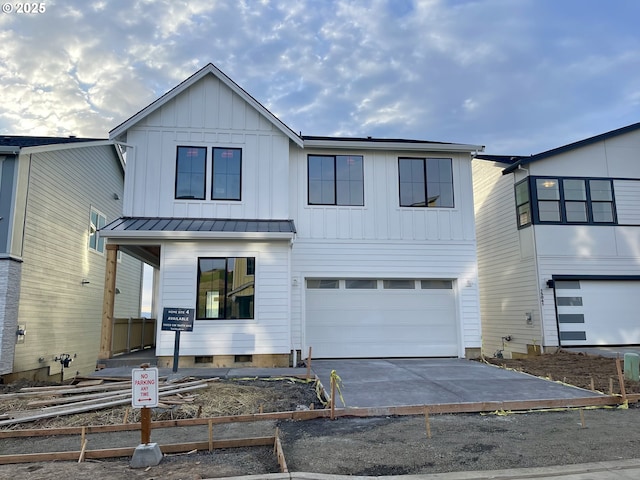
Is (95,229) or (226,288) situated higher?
(95,229)

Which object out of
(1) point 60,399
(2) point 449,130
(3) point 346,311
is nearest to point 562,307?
(3) point 346,311

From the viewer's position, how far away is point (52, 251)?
42.6 feet

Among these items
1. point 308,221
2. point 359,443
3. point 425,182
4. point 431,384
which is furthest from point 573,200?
point 359,443

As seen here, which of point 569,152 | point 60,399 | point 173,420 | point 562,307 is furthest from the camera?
point 569,152

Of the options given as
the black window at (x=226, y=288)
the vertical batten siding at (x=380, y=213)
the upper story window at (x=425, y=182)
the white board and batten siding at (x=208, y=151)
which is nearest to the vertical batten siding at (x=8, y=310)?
the white board and batten siding at (x=208, y=151)

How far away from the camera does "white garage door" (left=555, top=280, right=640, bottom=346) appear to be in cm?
1341

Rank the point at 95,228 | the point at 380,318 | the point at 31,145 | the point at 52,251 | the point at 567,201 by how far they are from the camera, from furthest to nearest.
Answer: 1. the point at 95,228
2. the point at 567,201
3. the point at 52,251
4. the point at 380,318
5. the point at 31,145

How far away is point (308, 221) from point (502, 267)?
7.88m

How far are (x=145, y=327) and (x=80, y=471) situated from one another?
11.5 metres

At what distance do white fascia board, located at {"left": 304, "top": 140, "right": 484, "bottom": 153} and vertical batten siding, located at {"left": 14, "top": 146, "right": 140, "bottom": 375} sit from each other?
7.94 m

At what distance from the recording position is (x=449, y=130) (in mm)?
31047

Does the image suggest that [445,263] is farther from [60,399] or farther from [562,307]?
[60,399]

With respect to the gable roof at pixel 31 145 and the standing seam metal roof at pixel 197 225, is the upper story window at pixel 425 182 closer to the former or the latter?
the standing seam metal roof at pixel 197 225

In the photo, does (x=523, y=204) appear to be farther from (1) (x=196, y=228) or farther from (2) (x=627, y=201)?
(1) (x=196, y=228)
